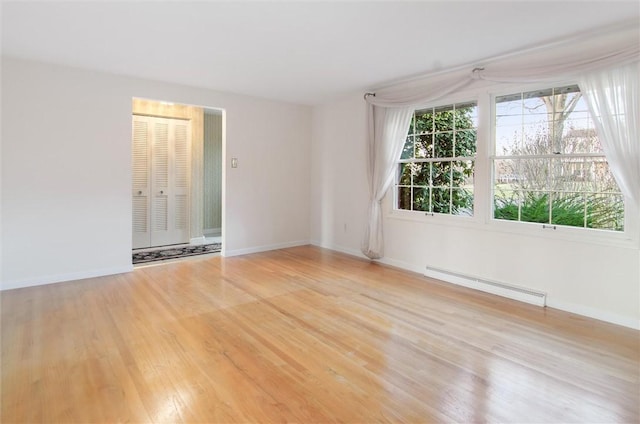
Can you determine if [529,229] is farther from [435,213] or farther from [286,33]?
[286,33]

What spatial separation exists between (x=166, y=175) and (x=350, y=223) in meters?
3.33

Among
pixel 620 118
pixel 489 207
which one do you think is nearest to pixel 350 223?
pixel 489 207

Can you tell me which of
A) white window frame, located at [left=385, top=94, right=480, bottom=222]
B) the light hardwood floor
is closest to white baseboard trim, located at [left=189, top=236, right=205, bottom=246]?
the light hardwood floor

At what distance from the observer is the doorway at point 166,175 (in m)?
5.83

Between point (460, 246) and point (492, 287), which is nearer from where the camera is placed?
point (492, 287)

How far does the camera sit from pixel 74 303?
3.47m

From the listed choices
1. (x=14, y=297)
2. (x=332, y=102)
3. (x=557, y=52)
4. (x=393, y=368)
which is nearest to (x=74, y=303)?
(x=14, y=297)

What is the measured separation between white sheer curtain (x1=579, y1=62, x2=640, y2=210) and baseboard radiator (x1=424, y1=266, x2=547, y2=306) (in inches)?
47.7

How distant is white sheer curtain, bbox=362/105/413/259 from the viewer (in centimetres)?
474

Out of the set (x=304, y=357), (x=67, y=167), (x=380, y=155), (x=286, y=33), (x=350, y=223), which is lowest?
(x=304, y=357)

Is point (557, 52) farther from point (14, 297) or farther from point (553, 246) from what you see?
point (14, 297)

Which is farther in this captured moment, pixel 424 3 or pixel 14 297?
pixel 14 297

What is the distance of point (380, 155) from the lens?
4965 mm

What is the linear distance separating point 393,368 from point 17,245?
4.25 meters
